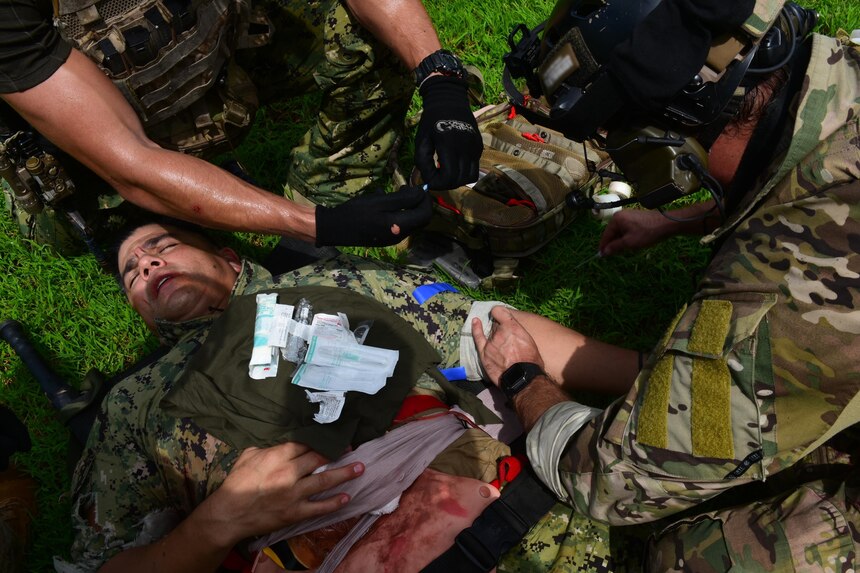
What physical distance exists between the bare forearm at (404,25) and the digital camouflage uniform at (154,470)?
1.20 metres

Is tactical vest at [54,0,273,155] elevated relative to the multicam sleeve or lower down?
elevated

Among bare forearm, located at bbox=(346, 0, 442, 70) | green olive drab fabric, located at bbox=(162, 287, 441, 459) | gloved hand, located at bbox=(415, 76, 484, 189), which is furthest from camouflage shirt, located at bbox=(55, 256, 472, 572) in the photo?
bare forearm, located at bbox=(346, 0, 442, 70)

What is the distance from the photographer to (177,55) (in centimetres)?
287

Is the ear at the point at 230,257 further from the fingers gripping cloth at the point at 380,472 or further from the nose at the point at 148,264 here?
the fingers gripping cloth at the point at 380,472

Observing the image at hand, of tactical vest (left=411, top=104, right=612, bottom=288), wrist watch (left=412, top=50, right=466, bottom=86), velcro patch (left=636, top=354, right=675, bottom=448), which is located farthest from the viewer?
tactical vest (left=411, top=104, right=612, bottom=288)

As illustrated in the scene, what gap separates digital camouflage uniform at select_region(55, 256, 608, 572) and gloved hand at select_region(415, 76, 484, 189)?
2.18 ft

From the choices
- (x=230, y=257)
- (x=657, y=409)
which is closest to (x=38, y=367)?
(x=230, y=257)

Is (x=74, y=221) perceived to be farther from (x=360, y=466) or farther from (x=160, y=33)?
(x=360, y=466)

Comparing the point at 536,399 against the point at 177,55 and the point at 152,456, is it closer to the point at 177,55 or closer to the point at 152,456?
the point at 152,456

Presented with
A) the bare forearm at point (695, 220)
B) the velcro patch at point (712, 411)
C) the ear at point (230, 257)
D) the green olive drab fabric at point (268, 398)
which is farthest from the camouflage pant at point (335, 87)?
the velcro patch at point (712, 411)

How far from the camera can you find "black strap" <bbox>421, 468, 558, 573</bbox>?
223 centimetres

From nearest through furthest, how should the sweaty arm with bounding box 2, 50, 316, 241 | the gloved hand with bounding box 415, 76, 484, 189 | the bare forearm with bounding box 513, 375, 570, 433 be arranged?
the sweaty arm with bounding box 2, 50, 316, 241 → the bare forearm with bounding box 513, 375, 570, 433 → the gloved hand with bounding box 415, 76, 484, 189

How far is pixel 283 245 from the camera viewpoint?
3.77 m

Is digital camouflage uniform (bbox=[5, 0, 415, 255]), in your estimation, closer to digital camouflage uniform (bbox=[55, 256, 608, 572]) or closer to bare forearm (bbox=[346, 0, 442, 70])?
bare forearm (bbox=[346, 0, 442, 70])
